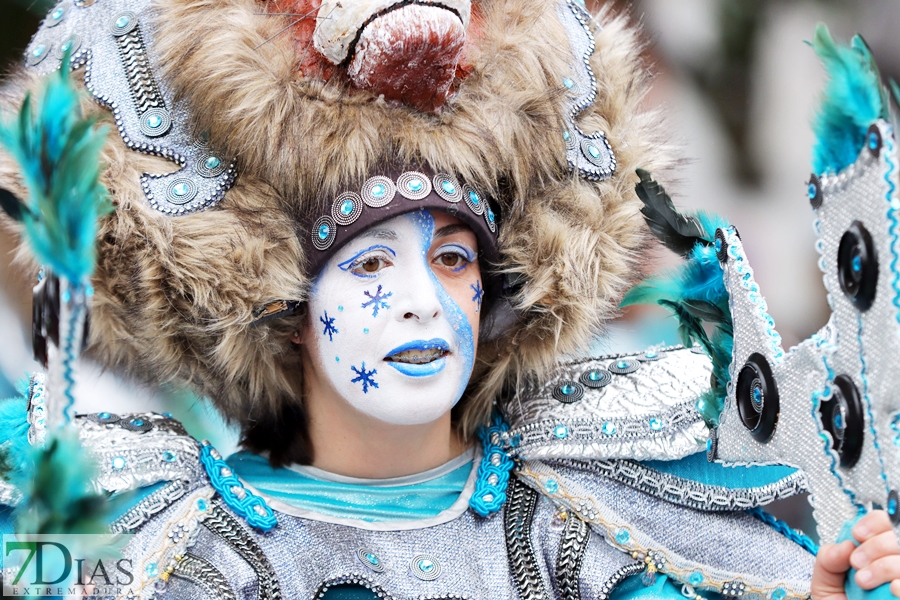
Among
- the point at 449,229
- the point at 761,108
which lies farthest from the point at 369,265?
the point at 761,108

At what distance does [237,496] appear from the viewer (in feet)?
6.11

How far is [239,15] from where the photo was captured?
1.84 meters

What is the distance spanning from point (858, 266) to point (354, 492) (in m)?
1.05

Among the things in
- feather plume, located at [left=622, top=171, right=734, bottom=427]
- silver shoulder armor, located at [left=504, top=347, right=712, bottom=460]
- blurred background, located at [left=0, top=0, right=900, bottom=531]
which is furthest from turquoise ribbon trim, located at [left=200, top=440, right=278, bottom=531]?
blurred background, located at [left=0, top=0, right=900, bottom=531]

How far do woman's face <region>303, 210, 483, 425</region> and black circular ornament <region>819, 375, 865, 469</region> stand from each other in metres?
0.67

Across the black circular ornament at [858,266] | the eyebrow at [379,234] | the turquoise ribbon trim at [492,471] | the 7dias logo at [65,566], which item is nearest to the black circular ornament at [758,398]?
the black circular ornament at [858,266]

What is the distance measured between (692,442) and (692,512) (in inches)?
5.5

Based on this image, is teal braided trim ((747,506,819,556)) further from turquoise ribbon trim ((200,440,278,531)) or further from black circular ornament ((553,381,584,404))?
turquoise ribbon trim ((200,440,278,531))

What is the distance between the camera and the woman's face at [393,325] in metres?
1.79

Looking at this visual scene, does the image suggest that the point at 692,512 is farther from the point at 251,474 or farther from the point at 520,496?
the point at 251,474

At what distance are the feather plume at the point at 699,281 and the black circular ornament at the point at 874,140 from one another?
0.52m

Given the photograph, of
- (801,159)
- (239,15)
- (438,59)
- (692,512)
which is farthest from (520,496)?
(801,159)

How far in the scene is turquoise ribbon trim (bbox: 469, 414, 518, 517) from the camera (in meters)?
1.97

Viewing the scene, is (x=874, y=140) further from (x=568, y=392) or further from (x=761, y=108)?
(x=761, y=108)
